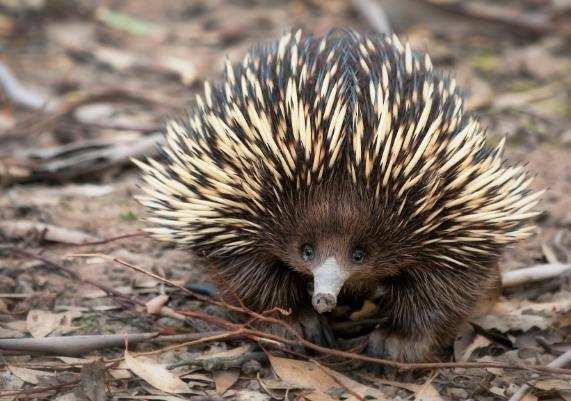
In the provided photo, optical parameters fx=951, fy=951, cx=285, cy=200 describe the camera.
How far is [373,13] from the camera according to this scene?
8.52 metres

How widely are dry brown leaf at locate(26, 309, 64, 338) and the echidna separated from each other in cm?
58

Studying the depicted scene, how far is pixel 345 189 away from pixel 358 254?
0.85ft

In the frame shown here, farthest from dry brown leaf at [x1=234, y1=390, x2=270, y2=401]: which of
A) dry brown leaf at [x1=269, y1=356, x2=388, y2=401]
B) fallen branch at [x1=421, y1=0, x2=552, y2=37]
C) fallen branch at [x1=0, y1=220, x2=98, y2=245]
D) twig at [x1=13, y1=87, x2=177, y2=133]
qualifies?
fallen branch at [x1=421, y1=0, x2=552, y2=37]

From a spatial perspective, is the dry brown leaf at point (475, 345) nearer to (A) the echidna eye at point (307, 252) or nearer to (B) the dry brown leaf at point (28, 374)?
(A) the echidna eye at point (307, 252)

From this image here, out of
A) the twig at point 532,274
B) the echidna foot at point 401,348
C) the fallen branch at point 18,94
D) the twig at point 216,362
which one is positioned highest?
the fallen branch at point 18,94

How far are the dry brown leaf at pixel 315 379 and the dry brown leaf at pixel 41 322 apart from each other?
0.95 m

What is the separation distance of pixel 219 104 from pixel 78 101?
282 centimetres

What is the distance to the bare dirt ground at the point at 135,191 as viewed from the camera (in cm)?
379

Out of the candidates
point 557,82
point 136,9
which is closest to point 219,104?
point 557,82

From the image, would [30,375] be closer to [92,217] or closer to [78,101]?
[92,217]

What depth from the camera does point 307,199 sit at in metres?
3.52

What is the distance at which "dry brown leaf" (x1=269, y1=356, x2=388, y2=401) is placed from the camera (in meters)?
3.75

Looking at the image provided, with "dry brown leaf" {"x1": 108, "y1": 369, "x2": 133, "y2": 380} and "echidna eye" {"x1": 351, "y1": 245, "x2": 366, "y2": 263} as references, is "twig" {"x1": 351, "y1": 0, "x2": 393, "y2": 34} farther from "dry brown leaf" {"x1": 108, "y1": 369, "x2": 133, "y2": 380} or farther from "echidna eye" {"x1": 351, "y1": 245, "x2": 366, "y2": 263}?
"dry brown leaf" {"x1": 108, "y1": 369, "x2": 133, "y2": 380}

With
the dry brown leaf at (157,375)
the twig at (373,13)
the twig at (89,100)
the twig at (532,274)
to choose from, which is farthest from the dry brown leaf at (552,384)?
the twig at (373,13)
